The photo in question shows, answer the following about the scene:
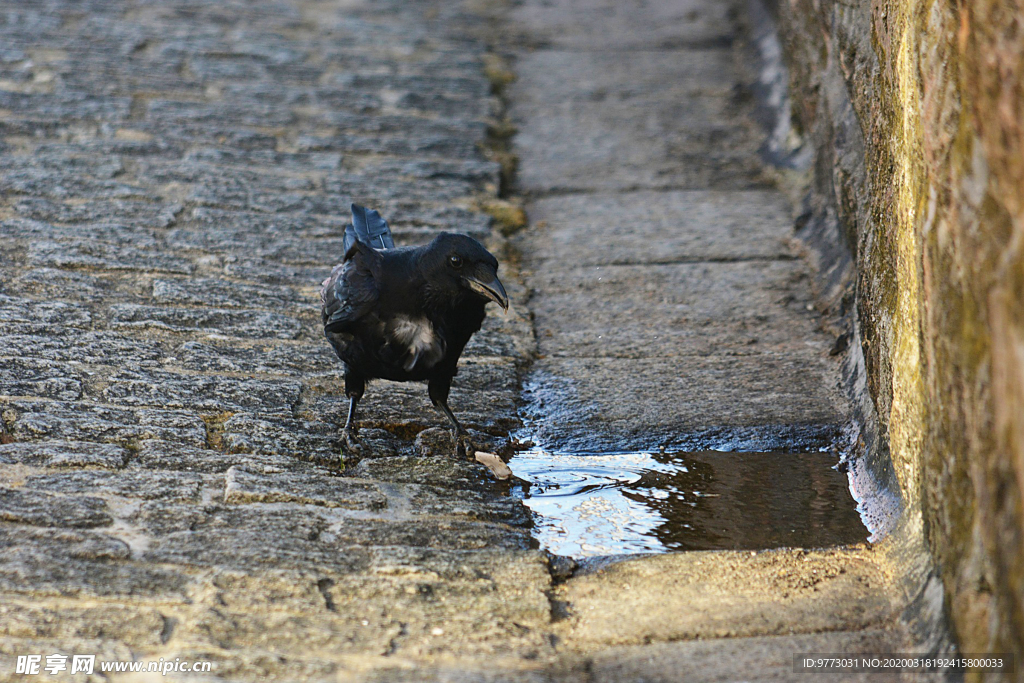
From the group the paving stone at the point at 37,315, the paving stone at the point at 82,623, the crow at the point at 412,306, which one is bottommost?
the paving stone at the point at 37,315

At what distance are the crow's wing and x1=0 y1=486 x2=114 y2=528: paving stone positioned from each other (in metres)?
0.88

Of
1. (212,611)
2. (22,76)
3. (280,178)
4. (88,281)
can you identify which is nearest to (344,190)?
(280,178)

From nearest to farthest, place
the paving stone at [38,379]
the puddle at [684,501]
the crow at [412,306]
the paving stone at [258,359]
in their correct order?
the puddle at [684,501] < the crow at [412,306] < the paving stone at [38,379] < the paving stone at [258,359]

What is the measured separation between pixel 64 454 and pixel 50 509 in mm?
364

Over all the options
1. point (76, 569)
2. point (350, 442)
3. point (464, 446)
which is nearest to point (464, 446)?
point (464, 446)

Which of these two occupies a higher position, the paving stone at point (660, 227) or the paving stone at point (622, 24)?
the paving stone at point (622, 24)

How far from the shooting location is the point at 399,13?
8.01 m

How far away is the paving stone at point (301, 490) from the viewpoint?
9.33 feet

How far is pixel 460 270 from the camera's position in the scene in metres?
3.05

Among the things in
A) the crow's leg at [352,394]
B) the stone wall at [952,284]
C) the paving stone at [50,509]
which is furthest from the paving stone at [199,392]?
the stone wall at [952,284]

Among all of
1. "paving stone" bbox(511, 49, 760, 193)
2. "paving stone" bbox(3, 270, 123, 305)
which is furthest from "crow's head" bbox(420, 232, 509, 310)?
"paving stone" bbox(511, 49, 760, 193)

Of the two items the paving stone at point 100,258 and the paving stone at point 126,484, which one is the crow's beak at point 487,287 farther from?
the paving stone at point 100,258

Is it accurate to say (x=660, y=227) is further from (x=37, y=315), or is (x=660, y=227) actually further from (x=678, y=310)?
(x=37, y=315)

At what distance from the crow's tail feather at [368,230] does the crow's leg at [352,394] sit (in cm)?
49
